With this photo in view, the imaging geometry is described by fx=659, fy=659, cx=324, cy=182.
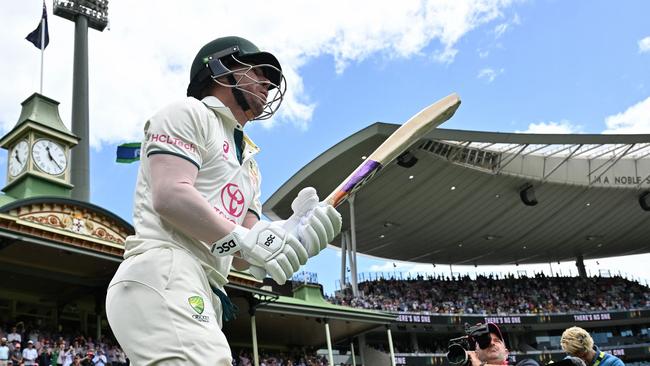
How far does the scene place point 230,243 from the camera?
2.44 meters

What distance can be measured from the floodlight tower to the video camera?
32887 mm

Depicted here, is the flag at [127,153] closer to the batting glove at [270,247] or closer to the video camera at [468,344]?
the video camera at [468,344]

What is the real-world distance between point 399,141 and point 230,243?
1003 millimetres

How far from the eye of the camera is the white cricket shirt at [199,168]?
2.50 m

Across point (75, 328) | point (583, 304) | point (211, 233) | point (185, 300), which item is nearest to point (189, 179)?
point (211, 233)

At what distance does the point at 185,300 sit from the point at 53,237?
581 inches

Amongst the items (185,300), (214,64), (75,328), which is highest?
(75,328)

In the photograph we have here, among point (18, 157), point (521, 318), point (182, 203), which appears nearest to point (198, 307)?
point (182, 203)

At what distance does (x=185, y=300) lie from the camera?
2.34 metres

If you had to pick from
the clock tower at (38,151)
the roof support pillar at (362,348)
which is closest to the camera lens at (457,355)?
the clock tower at (38,151)

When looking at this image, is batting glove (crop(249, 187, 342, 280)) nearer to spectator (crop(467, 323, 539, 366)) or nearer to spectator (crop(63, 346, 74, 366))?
spectator (crop(467, 323, 539, 366))

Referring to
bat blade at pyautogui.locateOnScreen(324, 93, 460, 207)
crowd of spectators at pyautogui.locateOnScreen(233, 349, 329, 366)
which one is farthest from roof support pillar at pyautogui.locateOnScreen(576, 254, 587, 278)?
bat blade at pyautogui.locateOnScreen(324, 93, 460, 207)

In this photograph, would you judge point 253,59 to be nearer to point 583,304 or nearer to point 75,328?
point 75,328

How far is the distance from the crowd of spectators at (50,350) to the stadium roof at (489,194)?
17268 mm
